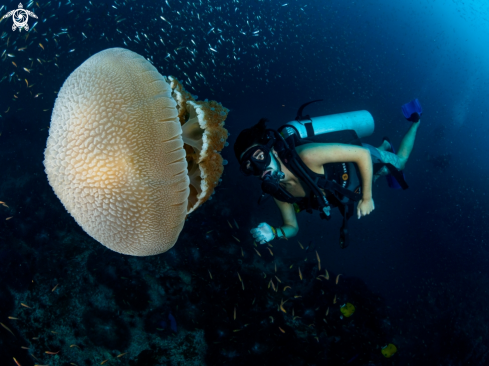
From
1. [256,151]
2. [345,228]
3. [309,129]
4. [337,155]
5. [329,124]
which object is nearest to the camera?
[256,151]

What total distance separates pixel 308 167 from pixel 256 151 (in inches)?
36.4

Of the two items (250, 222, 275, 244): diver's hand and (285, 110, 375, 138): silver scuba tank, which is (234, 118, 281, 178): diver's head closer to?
(250, 222, 275, 244): diver's hand

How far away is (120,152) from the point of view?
1.65 metres

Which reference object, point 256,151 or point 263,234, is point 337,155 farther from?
point 263,234

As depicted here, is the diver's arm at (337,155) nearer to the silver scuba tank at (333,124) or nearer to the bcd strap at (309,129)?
the silver scuba tank at (333,124)

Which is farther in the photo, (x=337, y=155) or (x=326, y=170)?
(x=326, y=170)

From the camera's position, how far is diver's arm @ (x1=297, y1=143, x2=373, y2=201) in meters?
3.60

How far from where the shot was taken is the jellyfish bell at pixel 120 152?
1.67 meters

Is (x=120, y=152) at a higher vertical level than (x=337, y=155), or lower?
higher

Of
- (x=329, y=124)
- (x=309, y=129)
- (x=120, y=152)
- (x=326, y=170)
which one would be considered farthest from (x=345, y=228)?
(x=120, y=152)

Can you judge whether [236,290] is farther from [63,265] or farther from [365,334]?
[63,265]

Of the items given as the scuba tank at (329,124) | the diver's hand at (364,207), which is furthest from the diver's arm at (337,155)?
the scuba tank at (329,124)

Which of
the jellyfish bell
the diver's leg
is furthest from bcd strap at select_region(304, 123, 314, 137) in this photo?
the jellyfish bell

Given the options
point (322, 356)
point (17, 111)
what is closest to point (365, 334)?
point (322, 356)
